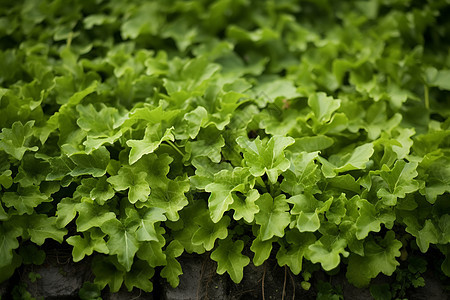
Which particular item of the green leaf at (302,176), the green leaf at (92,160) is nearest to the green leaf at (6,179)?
the green leaf at (92,160)

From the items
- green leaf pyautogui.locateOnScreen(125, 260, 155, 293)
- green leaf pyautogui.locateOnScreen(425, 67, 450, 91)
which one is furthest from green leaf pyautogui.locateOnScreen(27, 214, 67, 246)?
green leaf pyautogui.locateOnScreen(425, 67, 450, 91)

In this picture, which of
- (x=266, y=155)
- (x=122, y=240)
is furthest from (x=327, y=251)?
(x=122, y=240)

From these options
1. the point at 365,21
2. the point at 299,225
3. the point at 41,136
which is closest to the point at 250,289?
the point at 299,225

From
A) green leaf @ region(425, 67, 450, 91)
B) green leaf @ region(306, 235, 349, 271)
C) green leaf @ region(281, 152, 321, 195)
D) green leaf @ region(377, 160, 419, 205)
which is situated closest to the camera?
green leaf @ region(306, 235, 349, 271)

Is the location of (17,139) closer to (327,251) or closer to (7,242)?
(7,242)

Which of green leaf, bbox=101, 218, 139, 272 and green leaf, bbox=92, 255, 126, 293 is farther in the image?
green leaf, bbox=92, 255, 126, 293

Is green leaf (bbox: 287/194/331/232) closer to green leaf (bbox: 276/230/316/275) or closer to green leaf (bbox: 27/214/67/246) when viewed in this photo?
green leaf (bbox: 276/230/316/275)

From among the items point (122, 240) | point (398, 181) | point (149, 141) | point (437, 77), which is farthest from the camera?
point (437, 77)
